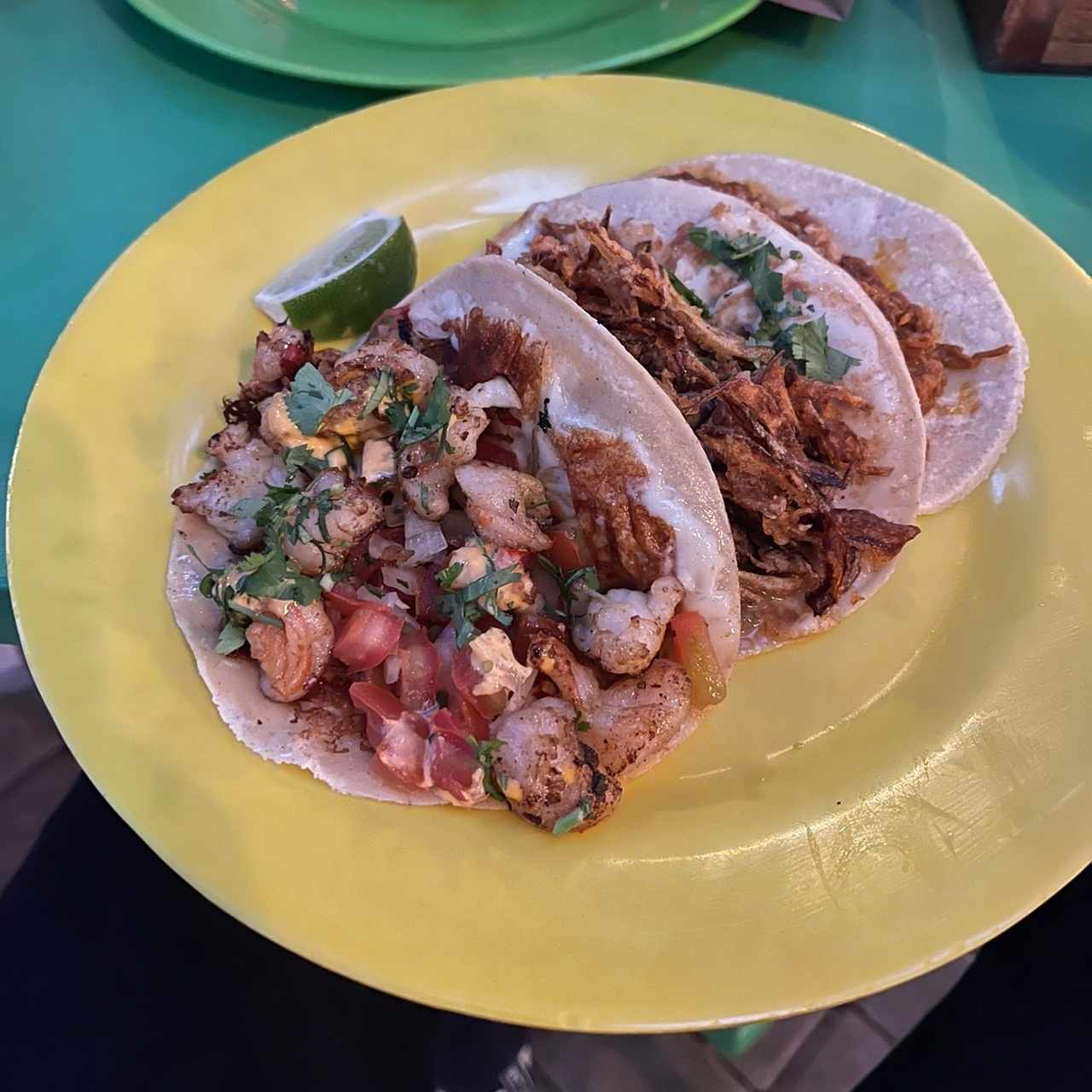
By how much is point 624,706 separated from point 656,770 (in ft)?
0.60

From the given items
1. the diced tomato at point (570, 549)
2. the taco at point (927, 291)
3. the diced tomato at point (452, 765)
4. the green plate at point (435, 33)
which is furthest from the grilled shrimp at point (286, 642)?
the green plate at point (435, 33)

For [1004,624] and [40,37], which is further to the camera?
[40,37]

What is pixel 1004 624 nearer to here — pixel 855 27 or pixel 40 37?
pixel 855 27

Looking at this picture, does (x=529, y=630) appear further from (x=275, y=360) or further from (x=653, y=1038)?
(x=653, y=1038)

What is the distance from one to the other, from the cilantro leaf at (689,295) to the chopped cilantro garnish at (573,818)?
132cm

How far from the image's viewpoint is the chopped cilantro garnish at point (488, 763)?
5.82ft

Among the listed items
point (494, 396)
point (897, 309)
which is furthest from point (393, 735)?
point (897, 309)

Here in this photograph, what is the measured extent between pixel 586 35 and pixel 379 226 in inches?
48.8

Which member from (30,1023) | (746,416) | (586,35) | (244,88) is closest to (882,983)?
(746,416)

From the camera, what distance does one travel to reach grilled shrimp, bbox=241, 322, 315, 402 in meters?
2.23

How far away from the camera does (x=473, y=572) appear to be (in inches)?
75.8

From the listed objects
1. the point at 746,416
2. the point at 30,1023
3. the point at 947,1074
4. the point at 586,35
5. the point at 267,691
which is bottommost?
the point at 30,1023

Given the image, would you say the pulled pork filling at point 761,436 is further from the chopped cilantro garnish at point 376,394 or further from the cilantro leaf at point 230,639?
the cilantro leaf at point 230,639

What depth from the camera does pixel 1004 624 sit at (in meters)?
2.08
